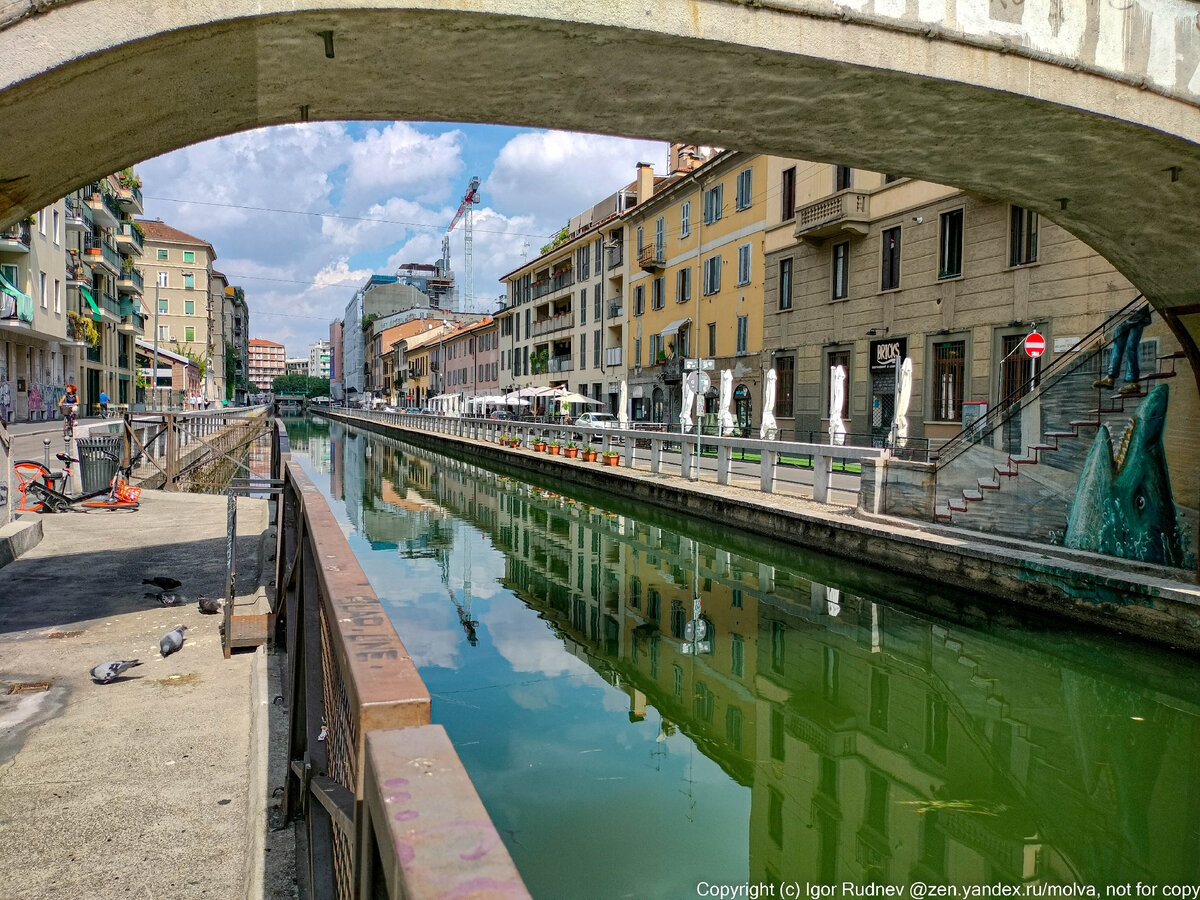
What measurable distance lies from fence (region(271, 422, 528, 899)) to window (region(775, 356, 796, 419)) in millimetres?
25975

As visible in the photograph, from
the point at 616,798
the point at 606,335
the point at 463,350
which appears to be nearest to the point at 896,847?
the point at 616,798

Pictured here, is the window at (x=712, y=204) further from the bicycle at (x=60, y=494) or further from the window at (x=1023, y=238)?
the bicycle at (x=60, y=494)

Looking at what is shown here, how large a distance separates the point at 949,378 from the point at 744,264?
11.0 meters

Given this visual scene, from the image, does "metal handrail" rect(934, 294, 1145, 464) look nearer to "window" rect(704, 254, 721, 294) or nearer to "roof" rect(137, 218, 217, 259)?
"window" rect(704, 254, 721, 294)

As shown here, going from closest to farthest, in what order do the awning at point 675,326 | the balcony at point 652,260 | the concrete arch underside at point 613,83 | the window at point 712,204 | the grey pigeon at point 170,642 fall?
the concrete arch underside at point 613,83 < the grey pigeon at point 170,642 < the window at point 712,204 < the awning at point 675,326 < the balcony at point 652,260

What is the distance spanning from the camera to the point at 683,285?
118ft

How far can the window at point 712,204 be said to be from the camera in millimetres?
32719

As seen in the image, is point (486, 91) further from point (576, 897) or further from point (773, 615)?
point (773, 615)

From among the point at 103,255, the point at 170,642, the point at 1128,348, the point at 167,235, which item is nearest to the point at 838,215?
the point at 1128,348

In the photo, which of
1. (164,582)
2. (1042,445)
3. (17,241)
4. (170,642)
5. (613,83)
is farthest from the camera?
(17,241)

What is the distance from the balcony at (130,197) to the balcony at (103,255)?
3217 millimetres

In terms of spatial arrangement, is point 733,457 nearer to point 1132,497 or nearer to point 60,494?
point 1132,497

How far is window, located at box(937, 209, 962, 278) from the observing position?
71.0 feet

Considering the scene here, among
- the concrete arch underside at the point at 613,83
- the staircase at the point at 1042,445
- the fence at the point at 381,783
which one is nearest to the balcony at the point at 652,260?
the staircase at the point at 1042,445
